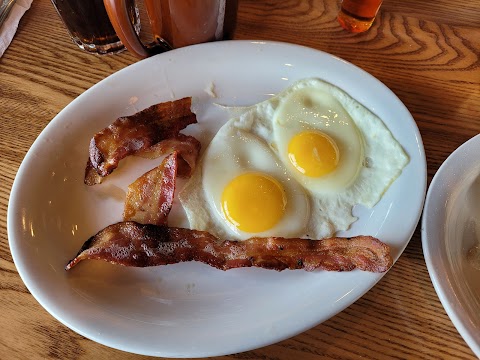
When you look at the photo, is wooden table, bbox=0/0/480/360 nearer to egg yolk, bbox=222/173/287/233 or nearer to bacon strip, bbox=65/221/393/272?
bacon strip, bbox=65/221/393/272

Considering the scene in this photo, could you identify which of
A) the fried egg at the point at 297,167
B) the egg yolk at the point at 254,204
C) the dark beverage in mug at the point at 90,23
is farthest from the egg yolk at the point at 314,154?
the dark beverage in mug at the point at 90,23

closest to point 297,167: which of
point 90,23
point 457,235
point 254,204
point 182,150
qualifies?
point 254,204

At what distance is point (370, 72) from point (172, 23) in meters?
0.76

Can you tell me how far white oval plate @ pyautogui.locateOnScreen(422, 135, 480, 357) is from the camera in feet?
3.35

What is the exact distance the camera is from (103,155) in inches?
50.7

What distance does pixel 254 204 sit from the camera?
123 cm

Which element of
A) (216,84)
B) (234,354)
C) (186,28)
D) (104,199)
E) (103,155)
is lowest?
(234,354)

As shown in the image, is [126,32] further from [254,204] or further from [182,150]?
[254,204]

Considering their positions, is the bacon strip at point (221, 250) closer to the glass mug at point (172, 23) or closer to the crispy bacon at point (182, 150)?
the crispy bacon at point (182, 150)

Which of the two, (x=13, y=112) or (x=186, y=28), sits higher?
→ (x=186, y=28)

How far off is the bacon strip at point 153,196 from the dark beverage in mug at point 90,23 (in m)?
0.57

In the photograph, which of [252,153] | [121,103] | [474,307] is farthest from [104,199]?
[474,307]

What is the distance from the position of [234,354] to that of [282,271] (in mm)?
254

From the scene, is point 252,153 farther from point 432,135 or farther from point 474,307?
point 474,307
